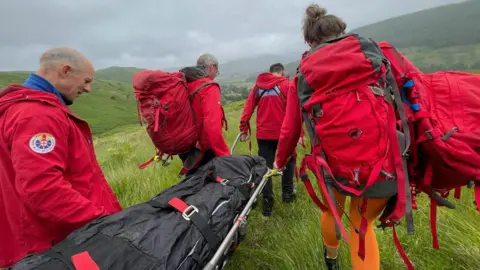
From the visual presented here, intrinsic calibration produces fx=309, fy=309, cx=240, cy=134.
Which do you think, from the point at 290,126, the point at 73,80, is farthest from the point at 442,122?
the point at 73,80

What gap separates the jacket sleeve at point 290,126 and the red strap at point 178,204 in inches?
42.3

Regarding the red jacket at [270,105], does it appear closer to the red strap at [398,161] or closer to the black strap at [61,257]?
the red strap at [398,161]

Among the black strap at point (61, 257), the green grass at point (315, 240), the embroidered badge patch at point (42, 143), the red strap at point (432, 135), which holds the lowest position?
the green grass at point (315, 240)

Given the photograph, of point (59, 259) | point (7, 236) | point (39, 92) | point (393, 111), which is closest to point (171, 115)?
point (39, 92)

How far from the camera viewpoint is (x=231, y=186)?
9.59ft

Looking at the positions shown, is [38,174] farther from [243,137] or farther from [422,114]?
[243,137]

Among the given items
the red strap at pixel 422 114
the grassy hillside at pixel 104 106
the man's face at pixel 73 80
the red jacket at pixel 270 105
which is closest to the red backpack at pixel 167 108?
the man's face at pixel 73 80

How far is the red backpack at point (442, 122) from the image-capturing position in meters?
1.97

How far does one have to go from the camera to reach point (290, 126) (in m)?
2.80

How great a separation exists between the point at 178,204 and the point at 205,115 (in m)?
1.58

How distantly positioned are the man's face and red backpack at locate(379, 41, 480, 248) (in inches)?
95.6

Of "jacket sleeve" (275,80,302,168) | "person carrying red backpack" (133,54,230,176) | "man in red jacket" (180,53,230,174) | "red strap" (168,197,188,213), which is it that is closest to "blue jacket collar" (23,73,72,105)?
"person carrying red backpack" (133,54,230,176)

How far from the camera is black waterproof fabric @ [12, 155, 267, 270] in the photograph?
181cm

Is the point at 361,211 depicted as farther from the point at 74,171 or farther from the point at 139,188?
the point at 139,188
